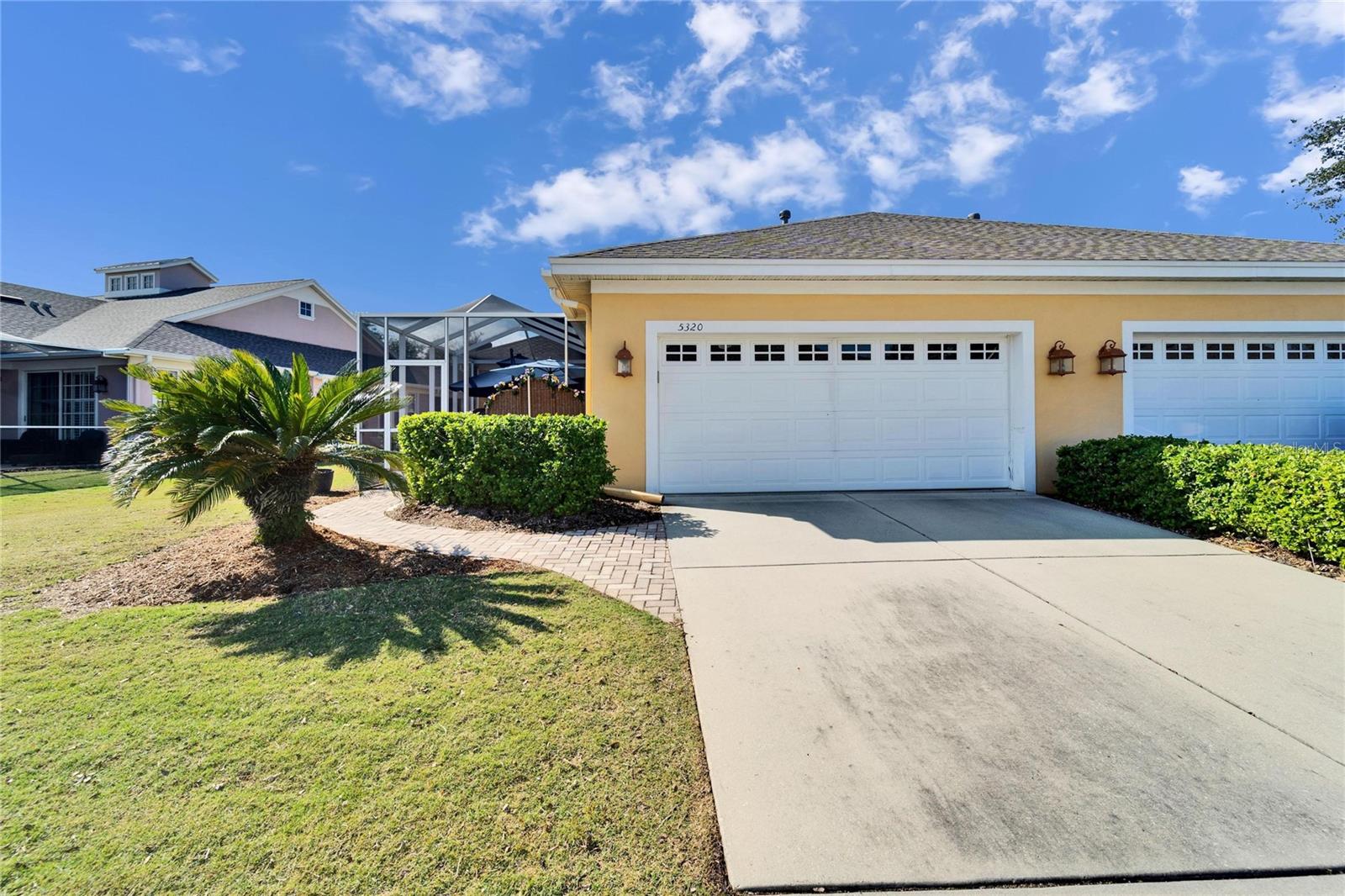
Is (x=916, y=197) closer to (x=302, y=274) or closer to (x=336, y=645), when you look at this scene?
(x=336, y=645)

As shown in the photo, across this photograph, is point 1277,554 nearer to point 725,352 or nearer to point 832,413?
point 832,413

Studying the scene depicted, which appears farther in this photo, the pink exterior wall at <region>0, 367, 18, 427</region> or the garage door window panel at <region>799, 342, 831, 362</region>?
the pink exterior wall at <region>0, 367, 18, 427</region>

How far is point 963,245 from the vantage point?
8.66 meters

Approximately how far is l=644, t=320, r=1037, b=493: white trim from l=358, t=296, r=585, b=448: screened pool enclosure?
396cm

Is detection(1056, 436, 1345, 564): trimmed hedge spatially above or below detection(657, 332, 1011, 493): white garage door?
below

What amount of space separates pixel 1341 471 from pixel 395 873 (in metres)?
7.81

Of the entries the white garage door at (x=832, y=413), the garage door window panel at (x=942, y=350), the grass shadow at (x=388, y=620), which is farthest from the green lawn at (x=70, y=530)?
the garage door window panel at (x=942, y=350)

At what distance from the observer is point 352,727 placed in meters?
2.41

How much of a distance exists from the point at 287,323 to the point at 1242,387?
27.0 metres

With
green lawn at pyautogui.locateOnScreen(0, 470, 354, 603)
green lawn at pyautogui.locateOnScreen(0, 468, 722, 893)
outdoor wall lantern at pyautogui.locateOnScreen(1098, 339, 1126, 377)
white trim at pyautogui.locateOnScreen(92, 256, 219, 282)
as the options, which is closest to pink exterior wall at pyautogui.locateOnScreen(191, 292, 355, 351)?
white trim at pyautogui.locateOnScreen(92, 256, 219, 282)

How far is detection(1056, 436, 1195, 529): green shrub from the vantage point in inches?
241

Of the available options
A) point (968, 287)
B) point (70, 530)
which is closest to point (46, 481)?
point (70, 530)

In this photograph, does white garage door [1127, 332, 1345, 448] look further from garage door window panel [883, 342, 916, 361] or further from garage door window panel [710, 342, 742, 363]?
garage door window panel [710, 342, 742, 363]

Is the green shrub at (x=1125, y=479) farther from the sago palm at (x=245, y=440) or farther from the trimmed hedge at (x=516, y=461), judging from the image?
the sago palm at (x=245, y=440)
